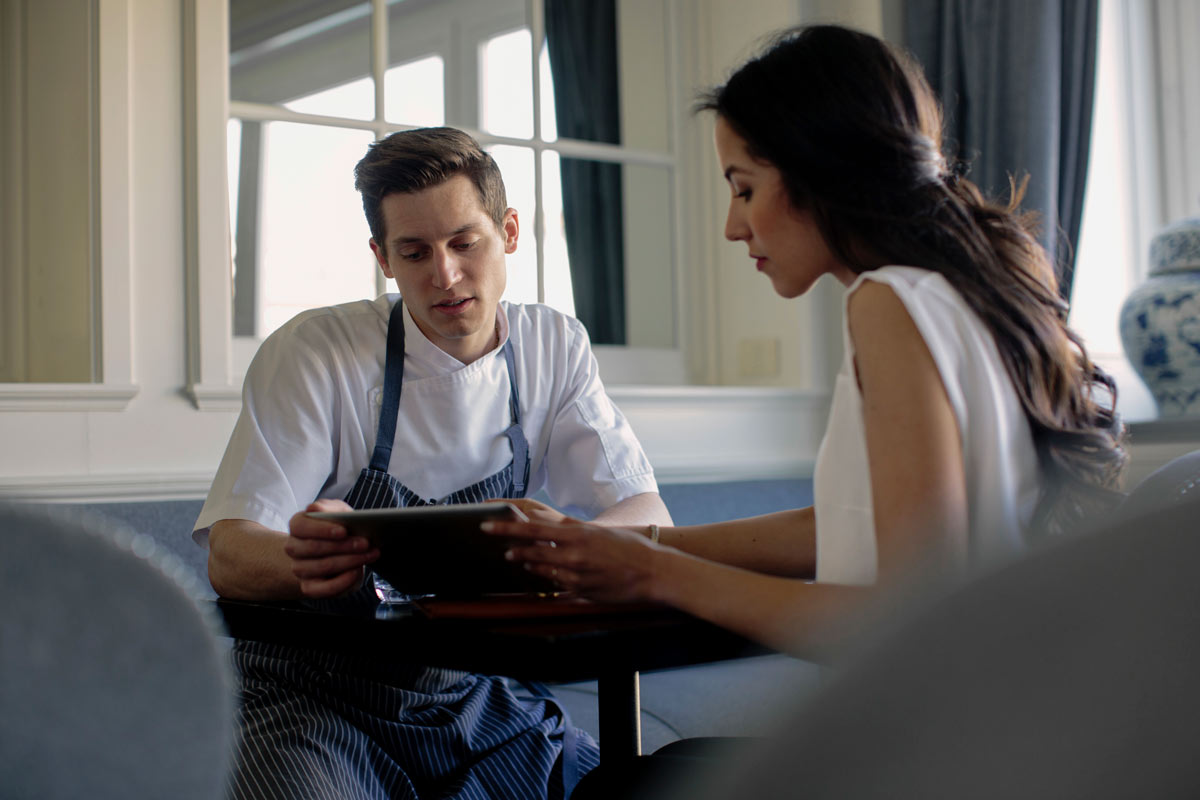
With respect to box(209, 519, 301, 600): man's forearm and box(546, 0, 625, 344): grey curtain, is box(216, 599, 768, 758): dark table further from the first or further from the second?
box(546, 0, 625, 344): grey curtain

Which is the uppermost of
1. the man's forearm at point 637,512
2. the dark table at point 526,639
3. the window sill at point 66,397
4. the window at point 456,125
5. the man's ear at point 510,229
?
the window at point 456,125

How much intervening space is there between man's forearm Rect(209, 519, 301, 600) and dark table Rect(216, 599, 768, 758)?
19cm

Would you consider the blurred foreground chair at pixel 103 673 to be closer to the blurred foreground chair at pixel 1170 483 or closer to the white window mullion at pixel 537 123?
the blurred foreground chair at pixel 1170 483

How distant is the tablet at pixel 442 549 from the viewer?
1011 mm

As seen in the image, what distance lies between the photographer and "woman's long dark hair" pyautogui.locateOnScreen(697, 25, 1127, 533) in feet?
3.42

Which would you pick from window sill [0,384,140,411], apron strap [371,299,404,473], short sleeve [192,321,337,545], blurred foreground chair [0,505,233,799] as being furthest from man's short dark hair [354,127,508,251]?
blurred foreground chair [0,505,233,799]

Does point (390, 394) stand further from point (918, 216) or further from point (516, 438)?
point (918, 216)

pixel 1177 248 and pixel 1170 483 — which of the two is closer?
pixel 1170 483

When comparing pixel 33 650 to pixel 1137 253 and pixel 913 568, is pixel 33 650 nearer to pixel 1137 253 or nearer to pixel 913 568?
pixel 913 568

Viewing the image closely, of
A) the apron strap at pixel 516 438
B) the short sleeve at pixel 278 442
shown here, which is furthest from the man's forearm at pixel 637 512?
the short sleeve at pixel 278 442

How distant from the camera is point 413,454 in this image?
66.2 inches

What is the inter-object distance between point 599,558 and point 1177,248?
224 cm

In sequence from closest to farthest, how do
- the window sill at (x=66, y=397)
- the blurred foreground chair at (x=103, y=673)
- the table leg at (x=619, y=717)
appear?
the blurred foreground chair at (x=103, y=673) → the table leg at (x=619, y=717) → the window sill at (x=66, y=397)

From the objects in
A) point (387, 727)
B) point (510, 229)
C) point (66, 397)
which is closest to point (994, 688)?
point (387, 727)
